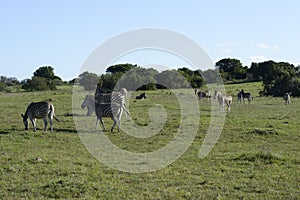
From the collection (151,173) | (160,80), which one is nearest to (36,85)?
(160,80)

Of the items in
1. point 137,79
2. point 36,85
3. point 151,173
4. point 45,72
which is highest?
point 45,72

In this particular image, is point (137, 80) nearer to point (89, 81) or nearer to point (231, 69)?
point (89, 81)

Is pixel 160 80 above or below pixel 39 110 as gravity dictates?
above

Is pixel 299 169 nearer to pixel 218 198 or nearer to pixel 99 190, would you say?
pixel 218 198

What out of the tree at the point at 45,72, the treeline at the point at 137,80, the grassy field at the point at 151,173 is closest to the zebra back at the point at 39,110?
the grassy field at the point at 151,173

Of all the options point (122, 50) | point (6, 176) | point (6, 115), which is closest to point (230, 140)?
point (122, 50)

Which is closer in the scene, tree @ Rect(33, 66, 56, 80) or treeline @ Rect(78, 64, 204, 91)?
treeline @ Rect(78, 64, 204, 91)

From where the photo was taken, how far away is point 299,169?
11758 millimetres

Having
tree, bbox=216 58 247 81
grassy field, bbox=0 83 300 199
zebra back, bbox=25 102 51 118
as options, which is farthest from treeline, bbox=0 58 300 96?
grassy field, bbox=0 83 300 199

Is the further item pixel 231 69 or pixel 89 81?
pixel 231 69

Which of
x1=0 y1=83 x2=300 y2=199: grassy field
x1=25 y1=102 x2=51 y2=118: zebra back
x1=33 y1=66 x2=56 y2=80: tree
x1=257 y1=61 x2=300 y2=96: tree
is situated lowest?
x1=0 y1=83 x2=300 y2=199: grassy field

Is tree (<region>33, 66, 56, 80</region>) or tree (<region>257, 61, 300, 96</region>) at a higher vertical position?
tree (<region>33, 66, 56, 80</region>)

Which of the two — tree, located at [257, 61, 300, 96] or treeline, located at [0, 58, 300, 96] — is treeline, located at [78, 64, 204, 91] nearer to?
treeline, located at [0, 58, 300, 96]

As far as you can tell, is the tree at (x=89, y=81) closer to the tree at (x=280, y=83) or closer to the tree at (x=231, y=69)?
the tree at (x=280, y=83)
